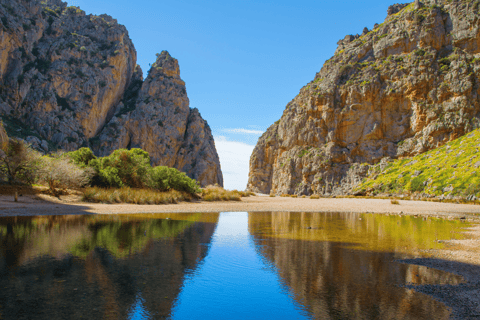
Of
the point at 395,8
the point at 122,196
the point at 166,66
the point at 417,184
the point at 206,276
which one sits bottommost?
the point at 206,276

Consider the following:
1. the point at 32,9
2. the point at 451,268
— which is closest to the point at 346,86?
the point at 451,268

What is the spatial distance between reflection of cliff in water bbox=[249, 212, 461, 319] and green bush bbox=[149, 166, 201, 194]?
930 inches

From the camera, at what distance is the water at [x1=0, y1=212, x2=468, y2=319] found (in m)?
5.18

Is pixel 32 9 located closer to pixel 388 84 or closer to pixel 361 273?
pixel 388 84

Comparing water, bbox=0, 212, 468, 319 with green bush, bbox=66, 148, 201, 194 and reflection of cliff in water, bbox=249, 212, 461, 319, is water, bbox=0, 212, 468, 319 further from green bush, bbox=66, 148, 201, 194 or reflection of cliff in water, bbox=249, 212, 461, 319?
green bush, bbox=66, 148, 201, 194

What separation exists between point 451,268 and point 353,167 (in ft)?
191

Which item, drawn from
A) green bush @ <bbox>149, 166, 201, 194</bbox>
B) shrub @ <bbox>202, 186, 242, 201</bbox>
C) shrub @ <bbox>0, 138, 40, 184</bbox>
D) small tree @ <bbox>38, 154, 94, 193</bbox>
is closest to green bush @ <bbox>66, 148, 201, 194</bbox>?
green bush @ <bbox>149, 166, 201, 194</bbox>

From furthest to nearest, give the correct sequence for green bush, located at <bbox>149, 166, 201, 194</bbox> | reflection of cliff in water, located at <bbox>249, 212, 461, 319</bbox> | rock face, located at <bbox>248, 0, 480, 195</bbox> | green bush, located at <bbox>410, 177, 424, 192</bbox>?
rock face, located at <bbox>248, 0, 480, 195</bbox>
green bush, located at <bbox>410, 177, 424, 192</bbox>
green bush, located at <bbox>149, 166, 201, 194</bbox>
reflection of cliff in water, located at <bbox>249, 212, 461, 319</bbox>

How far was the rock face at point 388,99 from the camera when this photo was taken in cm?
5416

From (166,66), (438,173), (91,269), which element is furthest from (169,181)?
(166,66)

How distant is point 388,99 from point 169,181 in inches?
2011

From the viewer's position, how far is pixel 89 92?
8550 cm

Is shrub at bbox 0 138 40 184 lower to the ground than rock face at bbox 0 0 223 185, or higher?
lower

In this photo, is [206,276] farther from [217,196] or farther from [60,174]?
[217,196]
